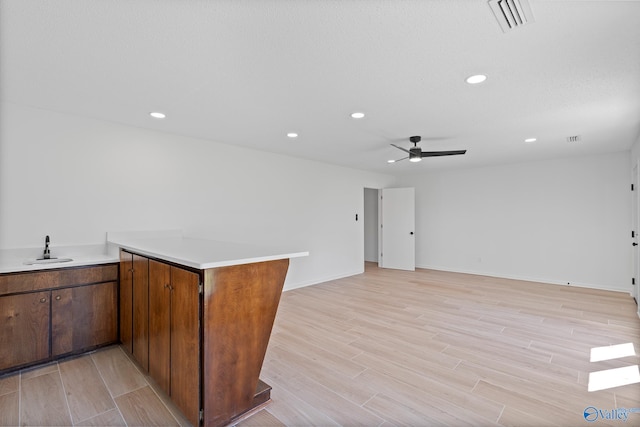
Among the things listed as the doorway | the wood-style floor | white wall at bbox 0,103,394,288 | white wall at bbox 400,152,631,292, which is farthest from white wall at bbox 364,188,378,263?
the wood-style floor

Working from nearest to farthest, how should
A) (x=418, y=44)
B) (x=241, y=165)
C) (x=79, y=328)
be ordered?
(x=418, y=44), (x=79, y=328), (x=241, y=165)

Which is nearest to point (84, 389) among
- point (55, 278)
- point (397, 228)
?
point (55, 278)

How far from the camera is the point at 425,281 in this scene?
5961 millimetres

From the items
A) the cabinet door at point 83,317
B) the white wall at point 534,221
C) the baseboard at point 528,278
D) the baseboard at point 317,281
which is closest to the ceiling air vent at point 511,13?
the cabinet door at point 83,317

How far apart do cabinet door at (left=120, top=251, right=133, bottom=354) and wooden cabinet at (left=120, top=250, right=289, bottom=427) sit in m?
0.65

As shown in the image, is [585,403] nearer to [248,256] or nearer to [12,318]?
[248,256]

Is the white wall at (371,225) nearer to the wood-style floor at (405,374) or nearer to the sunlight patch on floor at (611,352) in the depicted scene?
the wood-style floor at (405,374)

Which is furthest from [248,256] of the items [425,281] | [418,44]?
[425,281]

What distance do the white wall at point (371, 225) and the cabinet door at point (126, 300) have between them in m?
6.60

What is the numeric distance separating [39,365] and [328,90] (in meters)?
3.51

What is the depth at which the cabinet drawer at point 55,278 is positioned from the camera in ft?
7.93

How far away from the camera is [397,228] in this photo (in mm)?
7383

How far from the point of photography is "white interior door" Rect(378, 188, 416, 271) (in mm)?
7191

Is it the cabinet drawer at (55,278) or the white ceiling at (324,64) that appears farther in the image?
the cabinet drawer at (55,278)
